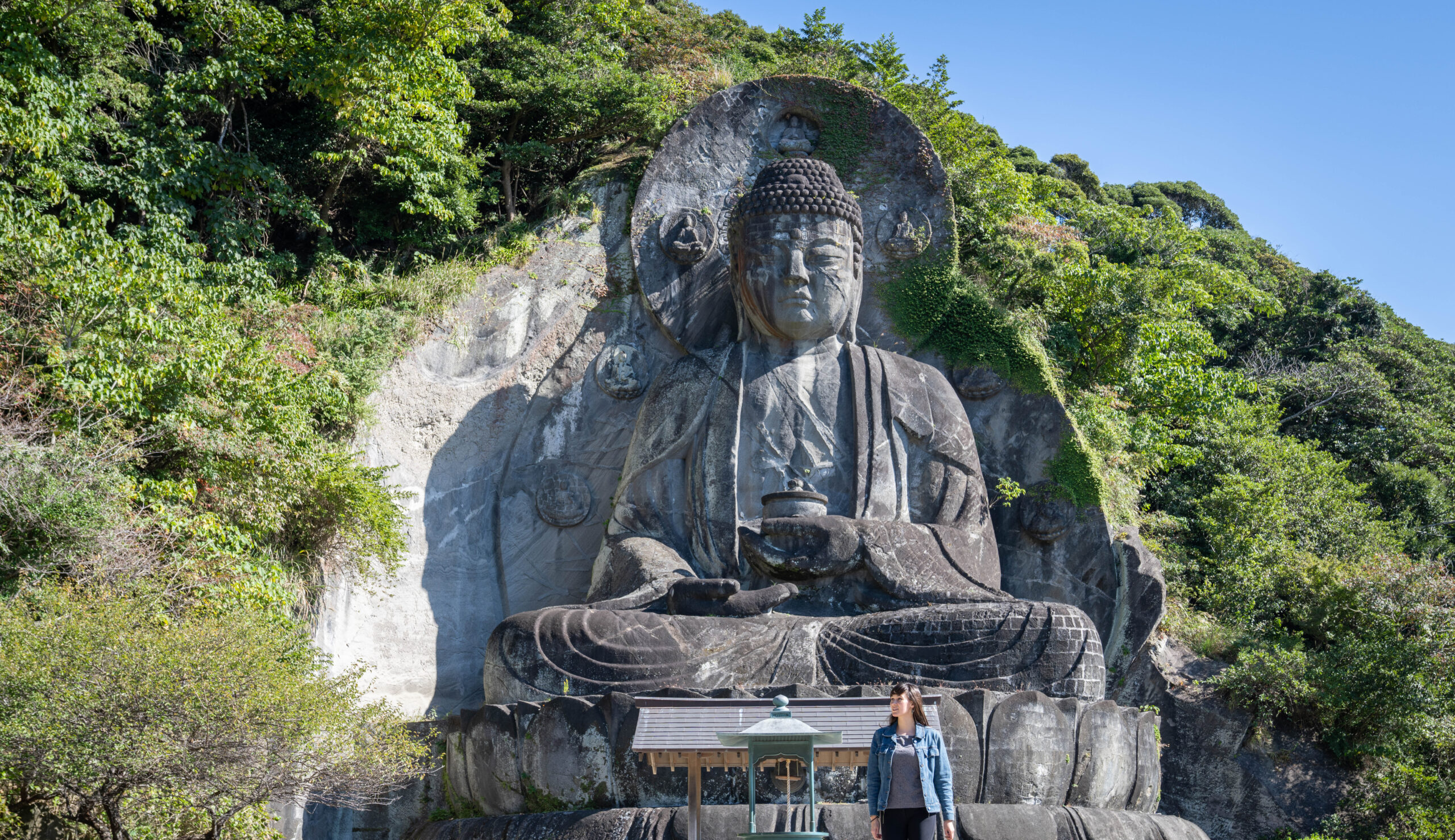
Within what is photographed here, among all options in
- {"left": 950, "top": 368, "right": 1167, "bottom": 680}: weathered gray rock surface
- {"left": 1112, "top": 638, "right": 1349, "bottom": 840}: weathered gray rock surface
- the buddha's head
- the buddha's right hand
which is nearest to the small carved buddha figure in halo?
the buddha's head

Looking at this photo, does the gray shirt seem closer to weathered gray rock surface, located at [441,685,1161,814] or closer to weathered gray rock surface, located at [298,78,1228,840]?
weathered gray rock surface, located at [298,78,1228,840]

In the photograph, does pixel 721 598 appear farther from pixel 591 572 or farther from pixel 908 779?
pixel 908 779

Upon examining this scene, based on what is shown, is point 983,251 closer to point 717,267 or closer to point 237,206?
point 717,267

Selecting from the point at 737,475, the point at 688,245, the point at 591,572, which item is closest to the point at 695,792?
the point at 737,475

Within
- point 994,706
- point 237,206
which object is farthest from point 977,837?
point 237,206

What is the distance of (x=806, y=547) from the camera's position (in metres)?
8.21

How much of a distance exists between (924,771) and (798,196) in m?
5.41

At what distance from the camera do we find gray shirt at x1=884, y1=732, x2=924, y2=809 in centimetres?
490

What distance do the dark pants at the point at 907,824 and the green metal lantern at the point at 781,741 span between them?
26 centimetres

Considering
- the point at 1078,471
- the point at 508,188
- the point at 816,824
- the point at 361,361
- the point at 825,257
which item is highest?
the point at 508,188

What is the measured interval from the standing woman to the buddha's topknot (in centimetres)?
515

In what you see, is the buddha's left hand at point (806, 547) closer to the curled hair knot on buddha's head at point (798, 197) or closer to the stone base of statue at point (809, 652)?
the stone base of statue at point (809, 652)

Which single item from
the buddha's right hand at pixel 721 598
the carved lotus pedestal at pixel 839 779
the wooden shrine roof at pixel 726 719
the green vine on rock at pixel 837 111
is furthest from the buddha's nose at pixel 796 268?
the wooden shrine roof at pixel 726 719

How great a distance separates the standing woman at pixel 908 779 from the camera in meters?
4.90
